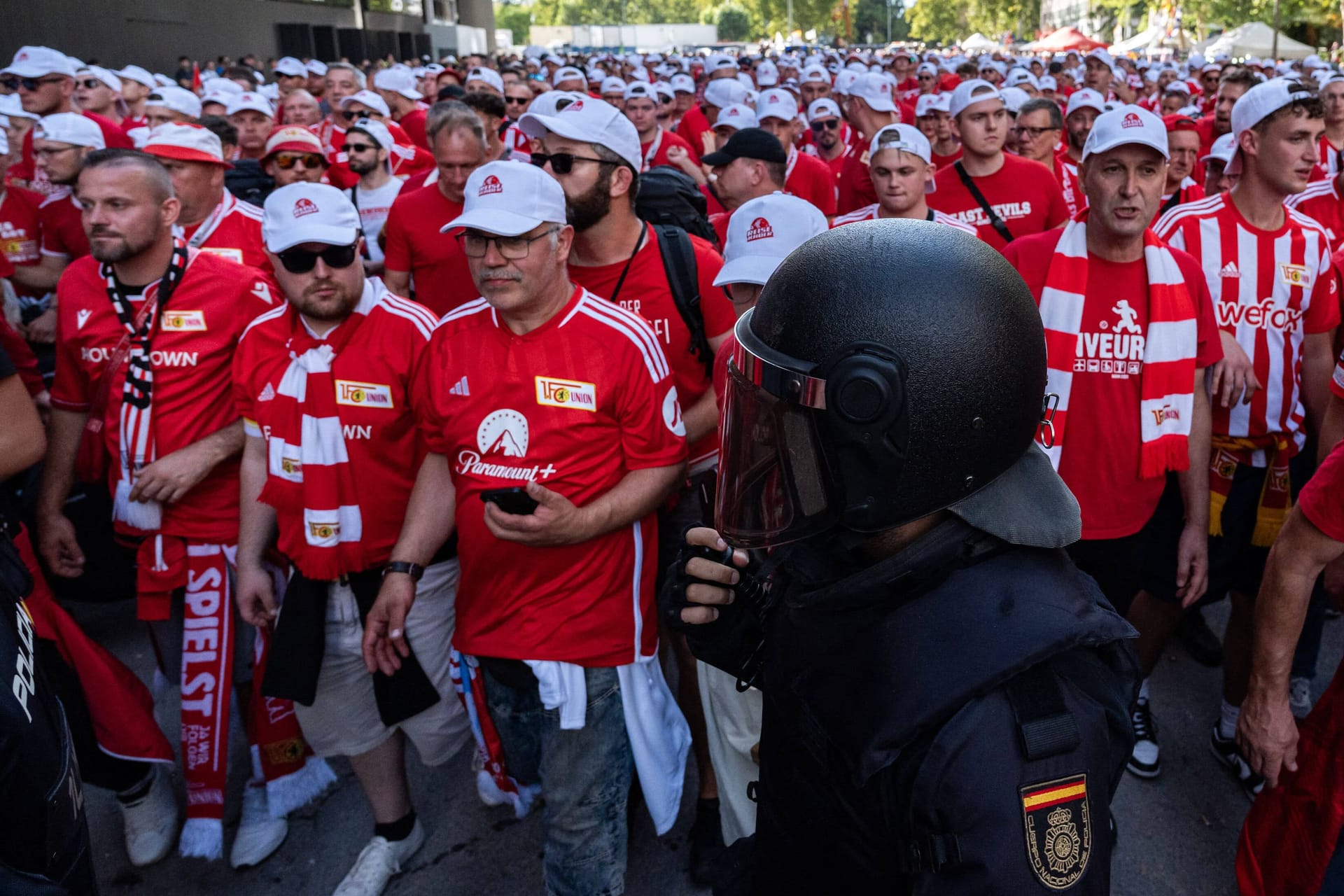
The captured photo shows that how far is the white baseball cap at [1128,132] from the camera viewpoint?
352 centimetres

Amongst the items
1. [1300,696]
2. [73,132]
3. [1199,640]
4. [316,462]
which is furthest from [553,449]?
[73,132]

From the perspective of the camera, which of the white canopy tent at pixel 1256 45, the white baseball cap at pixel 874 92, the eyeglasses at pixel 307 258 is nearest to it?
the eyeglasses at pixel 307 258

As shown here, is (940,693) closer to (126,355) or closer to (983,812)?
(983,812)

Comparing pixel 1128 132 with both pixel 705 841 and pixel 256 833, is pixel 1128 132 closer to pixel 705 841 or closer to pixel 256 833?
pixel 705 841

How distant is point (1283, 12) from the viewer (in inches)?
1737

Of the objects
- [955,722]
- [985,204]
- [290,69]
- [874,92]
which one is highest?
[290,69]

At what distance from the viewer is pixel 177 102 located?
8.79 meters

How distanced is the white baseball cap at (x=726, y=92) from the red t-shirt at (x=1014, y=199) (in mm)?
3810

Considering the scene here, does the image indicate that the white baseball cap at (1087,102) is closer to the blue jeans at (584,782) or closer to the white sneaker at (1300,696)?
the white sneaker at (1300,696)

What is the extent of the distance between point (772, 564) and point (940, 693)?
0.40m

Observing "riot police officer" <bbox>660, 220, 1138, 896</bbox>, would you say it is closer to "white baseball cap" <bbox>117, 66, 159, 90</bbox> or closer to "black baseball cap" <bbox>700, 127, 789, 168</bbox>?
"black baseball cap" <bbox>700, 127, 789, 168</bbox>

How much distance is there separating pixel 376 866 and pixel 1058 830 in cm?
277

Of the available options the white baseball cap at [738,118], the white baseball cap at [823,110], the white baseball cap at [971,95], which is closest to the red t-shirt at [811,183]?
the white baseball cap at [738,118]

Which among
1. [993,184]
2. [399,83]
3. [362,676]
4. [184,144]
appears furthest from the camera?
[399,83]
